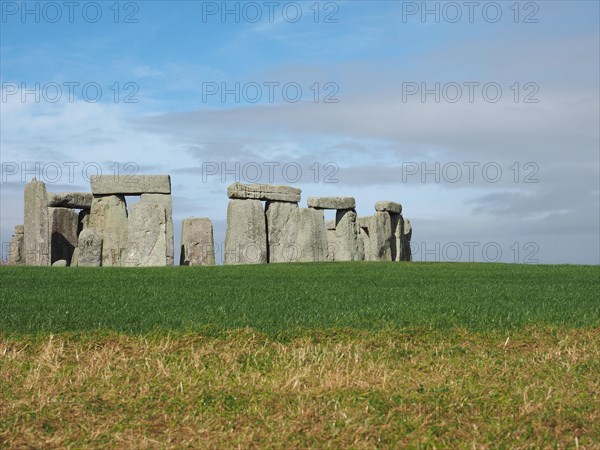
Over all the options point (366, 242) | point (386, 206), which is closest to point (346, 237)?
point (386, 206)

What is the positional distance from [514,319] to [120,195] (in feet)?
59.6

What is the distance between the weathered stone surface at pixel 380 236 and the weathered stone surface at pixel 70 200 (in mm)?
11011

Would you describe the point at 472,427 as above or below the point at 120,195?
below

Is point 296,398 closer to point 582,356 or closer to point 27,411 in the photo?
point 27,411

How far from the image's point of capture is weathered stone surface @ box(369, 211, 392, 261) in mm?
31531

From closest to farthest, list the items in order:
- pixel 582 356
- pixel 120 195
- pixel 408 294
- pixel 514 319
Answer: pixel 582 356, pixel 514 319, pixel 408 294, pixel 120 195

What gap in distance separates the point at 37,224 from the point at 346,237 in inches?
440

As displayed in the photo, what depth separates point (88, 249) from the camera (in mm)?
25641

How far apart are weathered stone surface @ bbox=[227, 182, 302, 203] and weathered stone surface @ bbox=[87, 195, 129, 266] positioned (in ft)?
12.5

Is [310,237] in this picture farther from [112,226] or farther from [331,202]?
[112,226]

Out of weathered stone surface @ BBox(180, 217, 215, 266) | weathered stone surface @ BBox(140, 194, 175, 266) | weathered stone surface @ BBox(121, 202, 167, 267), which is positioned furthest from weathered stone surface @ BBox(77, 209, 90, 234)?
weathered stone surface @ BBox(180, 217, 215, 266)

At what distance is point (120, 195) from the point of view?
27047 millimetres

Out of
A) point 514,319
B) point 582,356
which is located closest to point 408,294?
point 514,319

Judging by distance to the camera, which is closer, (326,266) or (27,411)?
(27,411)
